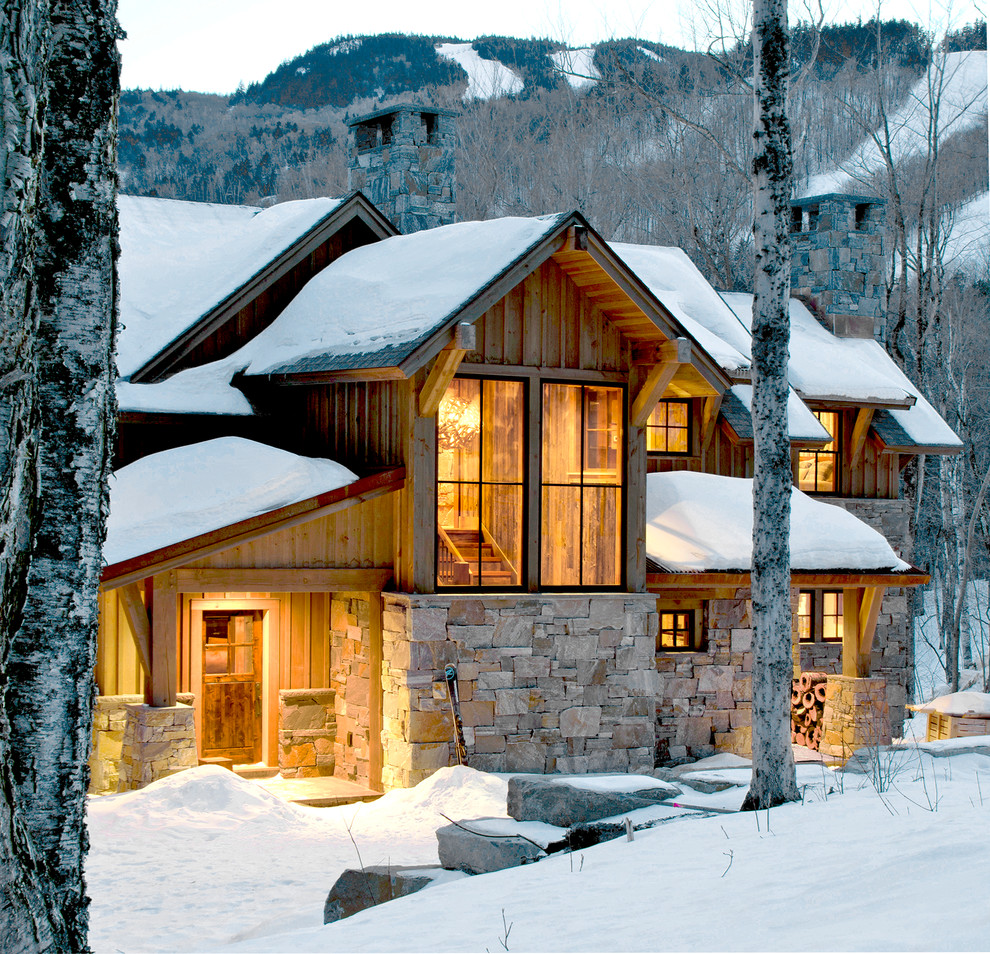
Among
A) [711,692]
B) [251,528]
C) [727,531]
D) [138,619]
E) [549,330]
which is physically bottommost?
[711,692]

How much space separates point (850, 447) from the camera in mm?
19594

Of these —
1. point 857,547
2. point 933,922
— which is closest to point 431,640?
point 857,547

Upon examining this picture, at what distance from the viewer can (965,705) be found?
17109 mm

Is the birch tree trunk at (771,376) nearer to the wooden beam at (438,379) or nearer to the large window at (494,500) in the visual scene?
the wooden beam at (438,379)

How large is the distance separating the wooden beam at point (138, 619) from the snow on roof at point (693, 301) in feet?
26.1

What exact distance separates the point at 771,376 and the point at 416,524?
4.43 meters

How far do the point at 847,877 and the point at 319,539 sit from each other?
25.7ft

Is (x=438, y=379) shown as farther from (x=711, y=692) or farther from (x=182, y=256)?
(x=182, y=256)

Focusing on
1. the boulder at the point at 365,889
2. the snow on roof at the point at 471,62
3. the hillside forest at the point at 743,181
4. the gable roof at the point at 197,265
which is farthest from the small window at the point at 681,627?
the snow on roof at the point at 471,62

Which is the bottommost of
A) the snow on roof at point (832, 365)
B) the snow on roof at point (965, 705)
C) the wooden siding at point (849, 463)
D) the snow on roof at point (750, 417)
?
the snow on roof at point (965, 705)

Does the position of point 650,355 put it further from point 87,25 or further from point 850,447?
point 87,25

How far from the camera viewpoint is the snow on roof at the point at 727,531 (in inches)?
565

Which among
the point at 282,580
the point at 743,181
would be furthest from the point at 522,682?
the point at 743,181

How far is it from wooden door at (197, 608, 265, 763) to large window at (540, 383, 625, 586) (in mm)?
3339
